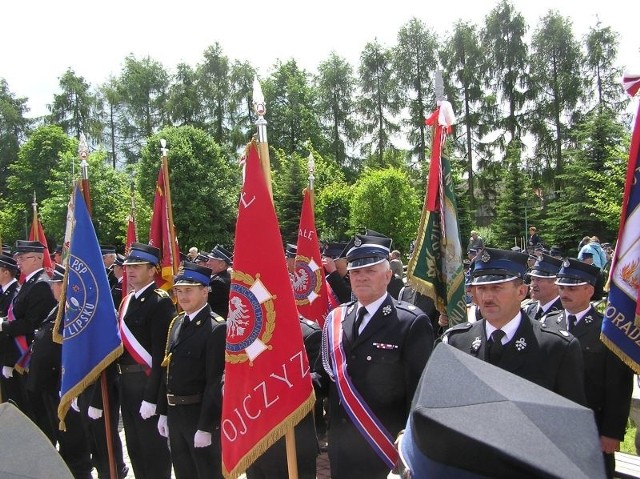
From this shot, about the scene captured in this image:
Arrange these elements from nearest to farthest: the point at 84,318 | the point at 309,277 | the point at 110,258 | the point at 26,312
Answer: the point at 84,318
the point at 26,312
the point at 309,277
the point at 110,258

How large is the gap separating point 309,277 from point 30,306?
350cm

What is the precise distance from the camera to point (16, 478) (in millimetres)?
1377

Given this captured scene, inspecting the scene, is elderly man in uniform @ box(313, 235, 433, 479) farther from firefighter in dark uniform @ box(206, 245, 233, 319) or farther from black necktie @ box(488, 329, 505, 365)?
firefighter in dark uniform @ box(206, 245, 233, 319)

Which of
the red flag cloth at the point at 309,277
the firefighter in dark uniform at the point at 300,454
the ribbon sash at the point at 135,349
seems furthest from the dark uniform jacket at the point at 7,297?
the firefighter in dark uniform at the point at 300,454

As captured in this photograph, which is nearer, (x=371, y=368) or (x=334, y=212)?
(x=371, y=368)

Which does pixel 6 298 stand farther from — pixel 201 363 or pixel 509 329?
pixel 509 329

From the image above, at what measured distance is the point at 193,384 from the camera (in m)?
4.84

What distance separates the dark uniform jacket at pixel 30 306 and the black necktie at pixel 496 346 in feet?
17.9

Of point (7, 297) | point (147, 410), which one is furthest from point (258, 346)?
point (7, 297)

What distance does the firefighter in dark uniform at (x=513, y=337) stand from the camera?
11.2 ft

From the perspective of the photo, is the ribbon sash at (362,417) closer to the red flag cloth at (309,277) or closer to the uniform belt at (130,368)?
the uniform belt at (130,368)

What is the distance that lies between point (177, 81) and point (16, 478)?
51.7m

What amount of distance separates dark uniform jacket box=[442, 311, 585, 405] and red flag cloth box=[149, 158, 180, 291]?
6.66 meters

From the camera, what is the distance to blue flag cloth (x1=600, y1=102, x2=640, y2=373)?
3992 millimetres
